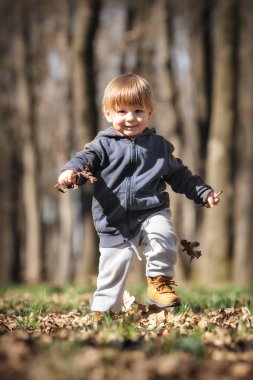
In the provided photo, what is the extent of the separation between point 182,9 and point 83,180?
556 inches

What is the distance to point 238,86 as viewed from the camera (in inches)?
551

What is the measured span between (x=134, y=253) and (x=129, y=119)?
104cm

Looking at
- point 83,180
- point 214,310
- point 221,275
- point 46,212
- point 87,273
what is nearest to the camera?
point 83,180

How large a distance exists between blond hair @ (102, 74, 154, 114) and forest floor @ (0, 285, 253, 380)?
1.61 meters

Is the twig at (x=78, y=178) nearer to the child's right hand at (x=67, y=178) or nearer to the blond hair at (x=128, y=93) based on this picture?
the child's right hand at (x=67, y=178)

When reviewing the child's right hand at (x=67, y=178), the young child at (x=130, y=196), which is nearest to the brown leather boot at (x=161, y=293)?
the young child at (x=130, y=196)

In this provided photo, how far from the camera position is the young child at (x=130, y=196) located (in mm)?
5383

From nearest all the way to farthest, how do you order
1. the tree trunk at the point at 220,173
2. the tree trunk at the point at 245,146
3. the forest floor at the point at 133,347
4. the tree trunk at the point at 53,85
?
the forest floor at the point at 133,347
the tree trunk at the point at 220,173
the tree trunk at the point at 245,146
the tree trunk at the point at 53,85

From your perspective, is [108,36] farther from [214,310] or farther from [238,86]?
[214,310]

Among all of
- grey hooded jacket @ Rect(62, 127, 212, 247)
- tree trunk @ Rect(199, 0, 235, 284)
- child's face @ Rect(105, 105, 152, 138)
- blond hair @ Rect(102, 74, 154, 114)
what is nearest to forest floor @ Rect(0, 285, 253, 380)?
grey hooded jacket @ Rect(62, 127, 212, 247)

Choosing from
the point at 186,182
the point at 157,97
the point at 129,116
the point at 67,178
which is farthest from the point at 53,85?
the point at 67,178

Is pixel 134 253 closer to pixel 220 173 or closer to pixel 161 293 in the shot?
pixel 161 293

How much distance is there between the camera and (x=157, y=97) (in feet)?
58.2

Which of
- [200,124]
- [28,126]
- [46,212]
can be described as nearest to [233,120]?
[200,124]
